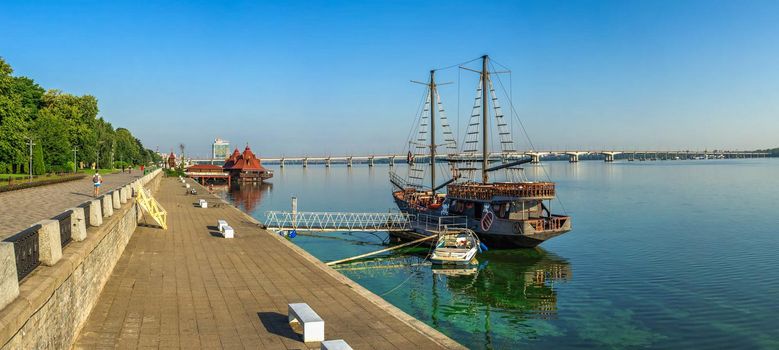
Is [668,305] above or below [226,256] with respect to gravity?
below

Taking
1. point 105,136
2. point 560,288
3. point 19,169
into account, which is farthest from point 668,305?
point 105,136

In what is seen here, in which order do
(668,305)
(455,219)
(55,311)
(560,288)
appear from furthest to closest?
(455,219), (560,288), (668,305), (55,311)

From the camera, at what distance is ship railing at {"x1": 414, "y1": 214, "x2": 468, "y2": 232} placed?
38.2 meters

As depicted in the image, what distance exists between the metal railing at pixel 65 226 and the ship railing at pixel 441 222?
1071 inches

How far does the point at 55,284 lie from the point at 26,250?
0.79 meters

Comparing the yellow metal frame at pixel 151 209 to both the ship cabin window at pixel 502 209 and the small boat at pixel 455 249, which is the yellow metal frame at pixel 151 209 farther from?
the ship cabin window at pixel 502 209

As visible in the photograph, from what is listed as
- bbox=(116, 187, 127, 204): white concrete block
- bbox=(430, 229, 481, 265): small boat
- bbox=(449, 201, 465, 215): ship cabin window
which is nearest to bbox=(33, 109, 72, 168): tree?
bbox=(116, 187, 127, 204): white concrete block

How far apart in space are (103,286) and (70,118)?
86.6m

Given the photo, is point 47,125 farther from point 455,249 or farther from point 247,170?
point 247,170

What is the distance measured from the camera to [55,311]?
955cm

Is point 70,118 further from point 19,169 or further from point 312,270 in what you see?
point 312,270

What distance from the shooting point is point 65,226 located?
40.9 ft

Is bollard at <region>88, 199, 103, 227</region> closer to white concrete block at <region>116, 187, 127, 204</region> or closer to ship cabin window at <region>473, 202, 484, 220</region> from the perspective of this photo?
white concrete block at <region>116, 187, 127, 204</region>

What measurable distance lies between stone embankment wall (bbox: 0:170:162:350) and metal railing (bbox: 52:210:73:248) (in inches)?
1.5
